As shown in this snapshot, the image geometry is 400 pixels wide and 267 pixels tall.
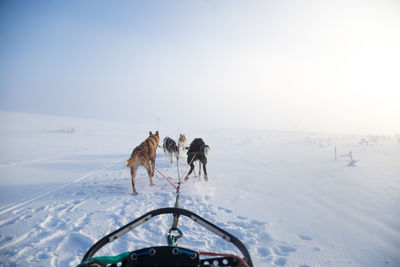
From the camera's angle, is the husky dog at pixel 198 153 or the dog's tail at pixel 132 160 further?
the husky dog at pixel 198 153

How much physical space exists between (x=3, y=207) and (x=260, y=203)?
604 cm

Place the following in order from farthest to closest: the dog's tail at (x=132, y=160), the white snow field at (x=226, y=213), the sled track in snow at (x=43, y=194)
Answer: the dog's tail at (x=132, y=160) → the sled track in snow at (x=43, y=194) → the white snow field at (x=226, y=213)

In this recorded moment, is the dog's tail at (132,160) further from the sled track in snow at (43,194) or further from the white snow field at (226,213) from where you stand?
the sled track in snow at (43,194)

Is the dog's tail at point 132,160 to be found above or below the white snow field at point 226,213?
above

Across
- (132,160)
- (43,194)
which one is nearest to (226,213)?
(132,160)

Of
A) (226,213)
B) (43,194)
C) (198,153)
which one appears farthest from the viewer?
(198,153)

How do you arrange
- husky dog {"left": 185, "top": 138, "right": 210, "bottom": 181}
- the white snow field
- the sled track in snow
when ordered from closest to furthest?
the white snow field
the sled track in snow
husky dog {"left": 185, "top": 138, "right": 210, "bottom": 181}

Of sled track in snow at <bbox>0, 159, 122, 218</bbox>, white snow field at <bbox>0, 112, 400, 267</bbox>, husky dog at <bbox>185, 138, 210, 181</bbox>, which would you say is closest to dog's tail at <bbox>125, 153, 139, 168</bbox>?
white snow field at <bbox>0, 112, 400, 267</bbox>

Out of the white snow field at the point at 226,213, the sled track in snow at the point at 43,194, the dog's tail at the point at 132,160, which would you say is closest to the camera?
the white snow field at the point at 226,213

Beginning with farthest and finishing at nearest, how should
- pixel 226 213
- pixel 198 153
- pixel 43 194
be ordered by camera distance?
pixel 198 153
pixel 43 194
pixel 226 213

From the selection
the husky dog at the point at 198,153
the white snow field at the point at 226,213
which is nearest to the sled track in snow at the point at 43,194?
the white snow field at the point at 226,213

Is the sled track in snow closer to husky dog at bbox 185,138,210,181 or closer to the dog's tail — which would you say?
the dog's tail

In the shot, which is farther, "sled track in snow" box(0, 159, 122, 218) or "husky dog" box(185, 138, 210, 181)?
"husky dog" box(185, 138, 210, 181)

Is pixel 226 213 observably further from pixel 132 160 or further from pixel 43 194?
pixel 43 194
